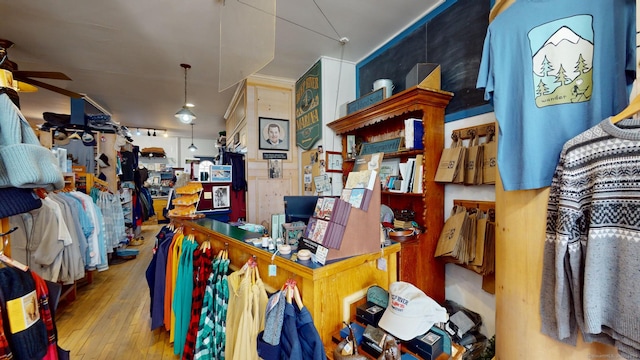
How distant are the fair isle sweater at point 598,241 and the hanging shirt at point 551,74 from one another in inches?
4.3

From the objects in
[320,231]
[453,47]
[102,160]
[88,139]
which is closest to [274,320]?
[320,231]

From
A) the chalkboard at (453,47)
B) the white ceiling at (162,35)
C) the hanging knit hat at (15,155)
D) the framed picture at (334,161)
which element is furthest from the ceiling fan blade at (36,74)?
the chalkboard at (453,47)

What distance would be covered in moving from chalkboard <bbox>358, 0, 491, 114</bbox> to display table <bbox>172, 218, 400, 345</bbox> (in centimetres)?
156

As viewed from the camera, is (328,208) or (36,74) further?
(36,74)

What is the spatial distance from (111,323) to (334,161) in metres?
3.04

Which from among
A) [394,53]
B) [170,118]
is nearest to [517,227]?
[394,53]

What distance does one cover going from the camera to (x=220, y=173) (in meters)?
3.27

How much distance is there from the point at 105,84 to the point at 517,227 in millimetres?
5982

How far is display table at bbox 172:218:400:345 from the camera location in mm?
1157

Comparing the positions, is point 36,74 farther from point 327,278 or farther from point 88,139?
point 327,278

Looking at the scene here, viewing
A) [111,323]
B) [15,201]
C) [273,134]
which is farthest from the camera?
[273,134]

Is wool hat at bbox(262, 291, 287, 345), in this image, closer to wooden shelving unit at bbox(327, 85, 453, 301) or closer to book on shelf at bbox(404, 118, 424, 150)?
wooden shelving unit at bbox(327, 85, 453, 301)

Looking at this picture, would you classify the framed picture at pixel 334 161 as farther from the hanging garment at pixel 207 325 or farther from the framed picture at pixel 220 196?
the hanging garment at pixel 207 325

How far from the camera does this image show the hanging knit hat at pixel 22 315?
96 cm
